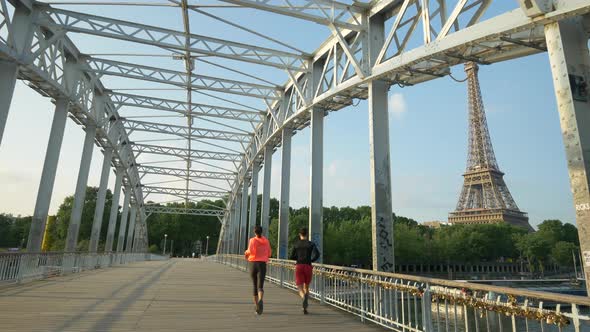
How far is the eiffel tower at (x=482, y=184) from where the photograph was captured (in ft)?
333

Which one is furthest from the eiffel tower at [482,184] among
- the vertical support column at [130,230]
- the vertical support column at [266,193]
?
the vertical support column at [266,193]

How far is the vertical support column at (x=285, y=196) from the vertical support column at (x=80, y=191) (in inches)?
399

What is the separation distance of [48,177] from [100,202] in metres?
8.96

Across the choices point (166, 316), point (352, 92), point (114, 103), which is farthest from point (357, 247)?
point (166, 316)

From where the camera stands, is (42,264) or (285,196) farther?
(285,196)

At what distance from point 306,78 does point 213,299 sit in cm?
1000

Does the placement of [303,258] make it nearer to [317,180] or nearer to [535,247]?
[317,180]

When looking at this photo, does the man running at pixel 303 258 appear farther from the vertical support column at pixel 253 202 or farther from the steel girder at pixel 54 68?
the vertical support column at pixel 253 202

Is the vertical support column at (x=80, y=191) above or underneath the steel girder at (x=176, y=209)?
underneath

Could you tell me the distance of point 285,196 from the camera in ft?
56.2

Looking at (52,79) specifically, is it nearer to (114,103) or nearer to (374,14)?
(114,103)

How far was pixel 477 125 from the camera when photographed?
102 metres

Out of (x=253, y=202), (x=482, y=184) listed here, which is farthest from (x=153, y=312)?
(x=482, y=184)

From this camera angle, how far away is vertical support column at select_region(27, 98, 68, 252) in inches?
555
